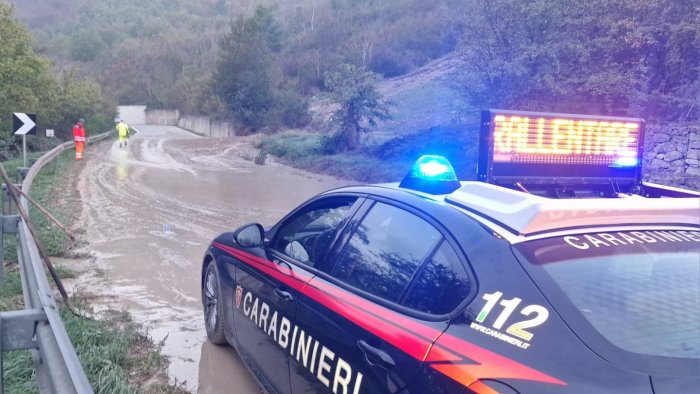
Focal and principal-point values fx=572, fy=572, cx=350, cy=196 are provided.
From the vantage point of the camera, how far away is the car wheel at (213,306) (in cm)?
445

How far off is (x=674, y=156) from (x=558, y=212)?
13929mm

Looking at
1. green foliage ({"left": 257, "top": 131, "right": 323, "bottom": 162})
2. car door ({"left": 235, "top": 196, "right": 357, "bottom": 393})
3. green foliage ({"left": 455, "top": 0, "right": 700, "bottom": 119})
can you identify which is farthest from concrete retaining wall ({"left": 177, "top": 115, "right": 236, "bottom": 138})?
car door ({"left": 235, "top": 196, "right": 357, "bottom": 393})

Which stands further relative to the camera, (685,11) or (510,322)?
(685,11)

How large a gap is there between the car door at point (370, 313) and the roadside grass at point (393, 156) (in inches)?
548

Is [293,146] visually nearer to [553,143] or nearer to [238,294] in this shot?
[238,294]

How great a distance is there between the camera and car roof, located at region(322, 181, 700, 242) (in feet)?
7.22

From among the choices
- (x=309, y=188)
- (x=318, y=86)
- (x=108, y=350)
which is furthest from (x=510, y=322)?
(x=318, y=86)

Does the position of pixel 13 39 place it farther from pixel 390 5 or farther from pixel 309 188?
pixel 390 5

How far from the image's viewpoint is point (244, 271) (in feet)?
12.9

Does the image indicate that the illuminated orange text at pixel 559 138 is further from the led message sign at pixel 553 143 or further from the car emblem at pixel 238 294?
the car emblem at pixel 238 294

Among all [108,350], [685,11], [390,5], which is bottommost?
[108,350]

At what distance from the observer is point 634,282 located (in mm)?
2174

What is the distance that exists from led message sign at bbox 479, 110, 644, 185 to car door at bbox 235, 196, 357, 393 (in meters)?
0.82

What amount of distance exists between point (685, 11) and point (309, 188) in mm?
11175
